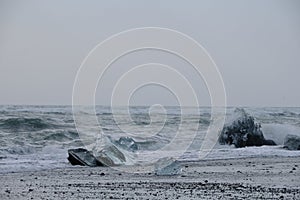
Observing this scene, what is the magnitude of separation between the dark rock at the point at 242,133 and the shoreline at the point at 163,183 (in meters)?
7.33

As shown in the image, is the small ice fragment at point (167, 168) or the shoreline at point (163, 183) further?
the small ice fragment at point (167, 168)

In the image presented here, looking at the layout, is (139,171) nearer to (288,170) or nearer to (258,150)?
(288,170)

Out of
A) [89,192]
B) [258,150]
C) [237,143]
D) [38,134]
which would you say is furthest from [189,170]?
[38,134]

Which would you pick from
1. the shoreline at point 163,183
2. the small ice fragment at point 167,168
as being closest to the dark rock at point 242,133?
the shoreline at point 163,183

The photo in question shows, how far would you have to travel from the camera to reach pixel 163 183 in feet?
28.3

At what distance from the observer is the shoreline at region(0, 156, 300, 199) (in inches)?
293

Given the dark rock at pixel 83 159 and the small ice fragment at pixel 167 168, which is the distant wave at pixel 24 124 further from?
the small ice fragment at pixel 167 168

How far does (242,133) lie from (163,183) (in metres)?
11.4

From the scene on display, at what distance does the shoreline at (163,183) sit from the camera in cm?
745

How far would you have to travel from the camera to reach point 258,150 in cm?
1584

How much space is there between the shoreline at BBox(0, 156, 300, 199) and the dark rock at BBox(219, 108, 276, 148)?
733cm

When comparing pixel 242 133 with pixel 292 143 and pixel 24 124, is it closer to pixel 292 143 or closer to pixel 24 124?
pixel 292 143

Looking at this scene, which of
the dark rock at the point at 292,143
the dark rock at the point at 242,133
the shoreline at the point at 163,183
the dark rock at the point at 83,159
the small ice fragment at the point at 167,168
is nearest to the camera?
the shoreline at the point at 163,183

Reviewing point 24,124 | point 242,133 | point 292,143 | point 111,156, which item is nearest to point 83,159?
point 111,156
